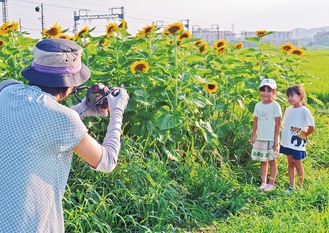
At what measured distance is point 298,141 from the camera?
14.4 feet

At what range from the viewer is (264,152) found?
447cm

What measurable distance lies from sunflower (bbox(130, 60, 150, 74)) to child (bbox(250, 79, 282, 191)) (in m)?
1.05

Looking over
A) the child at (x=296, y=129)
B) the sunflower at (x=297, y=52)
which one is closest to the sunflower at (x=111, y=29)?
the child at (x=296, y=129)

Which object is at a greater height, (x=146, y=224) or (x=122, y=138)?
(x=122, y=138)

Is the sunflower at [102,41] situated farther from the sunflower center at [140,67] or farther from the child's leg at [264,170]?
the child's leg at [264,170]

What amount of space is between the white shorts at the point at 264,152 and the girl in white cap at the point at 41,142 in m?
2.68

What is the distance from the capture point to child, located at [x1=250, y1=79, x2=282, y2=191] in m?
4.43

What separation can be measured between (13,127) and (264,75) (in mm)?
3846

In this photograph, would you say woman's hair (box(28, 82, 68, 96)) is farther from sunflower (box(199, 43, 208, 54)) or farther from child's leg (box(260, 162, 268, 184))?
sunflower (box(199, 43, 208, 54))

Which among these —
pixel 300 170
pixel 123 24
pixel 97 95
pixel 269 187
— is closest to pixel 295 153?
pixel 300 170

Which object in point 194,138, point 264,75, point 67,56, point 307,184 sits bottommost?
point 307,184

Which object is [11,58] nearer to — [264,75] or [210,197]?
[210,197]

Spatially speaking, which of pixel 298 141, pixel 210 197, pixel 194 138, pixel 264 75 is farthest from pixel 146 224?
pixel 264 75

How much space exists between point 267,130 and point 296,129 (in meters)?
0.24
